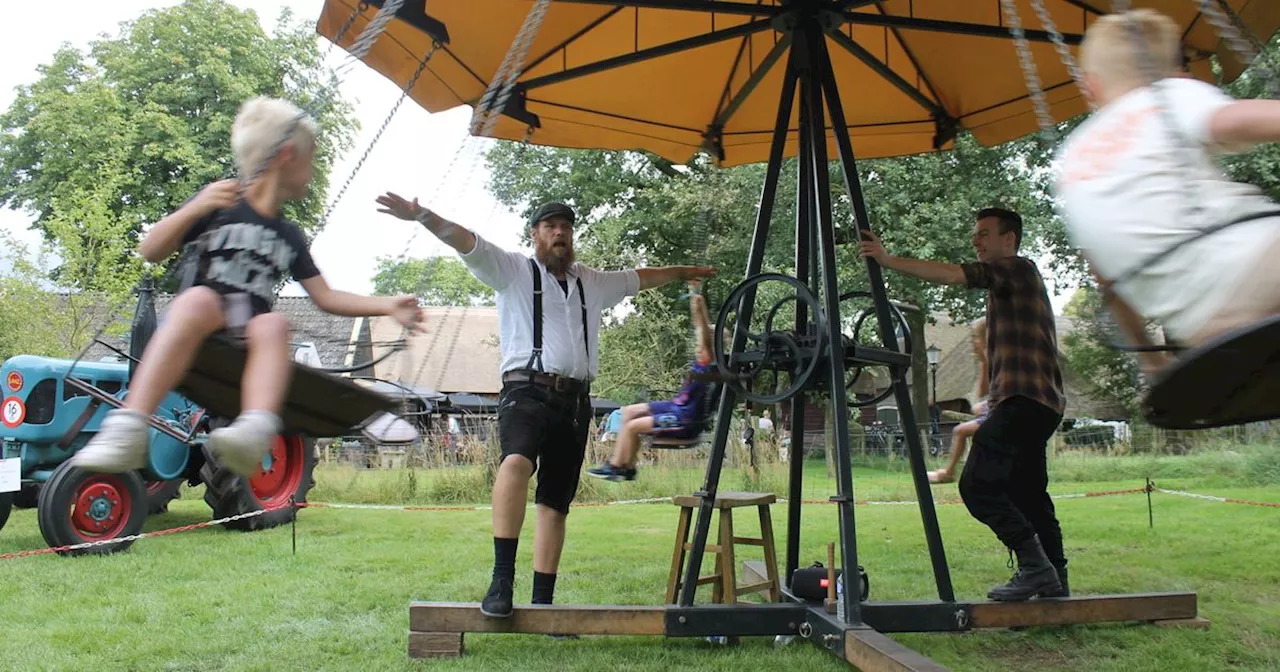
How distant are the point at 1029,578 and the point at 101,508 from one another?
684cm

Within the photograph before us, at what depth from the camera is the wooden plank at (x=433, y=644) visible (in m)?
4.25

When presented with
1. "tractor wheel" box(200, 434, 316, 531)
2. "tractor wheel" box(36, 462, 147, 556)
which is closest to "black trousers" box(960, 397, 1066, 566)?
"tractor wheel" box(200, 434, 316, 531)

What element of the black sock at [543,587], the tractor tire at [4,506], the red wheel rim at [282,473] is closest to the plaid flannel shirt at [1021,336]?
the black sock at [543,587]

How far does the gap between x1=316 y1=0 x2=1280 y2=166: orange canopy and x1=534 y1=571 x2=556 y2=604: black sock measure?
2722 mm

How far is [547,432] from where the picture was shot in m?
4.42

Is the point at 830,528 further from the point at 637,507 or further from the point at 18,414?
the point at 18,414

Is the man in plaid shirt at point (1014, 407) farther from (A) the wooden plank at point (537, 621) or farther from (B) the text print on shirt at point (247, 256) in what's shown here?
(B) the text print on shirt at point (247, 256)

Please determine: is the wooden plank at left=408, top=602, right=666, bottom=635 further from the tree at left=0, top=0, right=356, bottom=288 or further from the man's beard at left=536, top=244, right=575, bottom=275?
the tree at left=0, top=0, right=356, bottom=288

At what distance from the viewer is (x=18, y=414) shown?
7.78m

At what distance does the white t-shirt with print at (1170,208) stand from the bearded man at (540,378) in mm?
2585

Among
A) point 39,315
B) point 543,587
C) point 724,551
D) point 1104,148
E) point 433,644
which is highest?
point 39,315

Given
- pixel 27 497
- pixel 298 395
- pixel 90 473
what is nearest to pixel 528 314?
pixel 298 395

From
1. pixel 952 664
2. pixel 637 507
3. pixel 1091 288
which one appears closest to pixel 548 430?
pixel 952 664

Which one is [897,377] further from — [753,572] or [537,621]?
[537,621]
